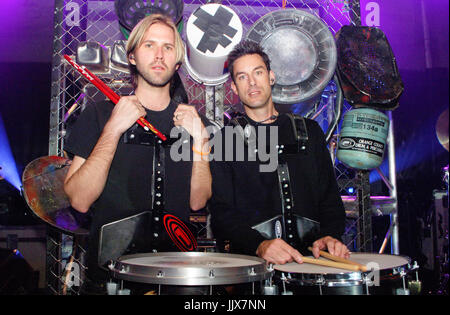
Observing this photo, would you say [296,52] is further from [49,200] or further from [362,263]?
[49,200]

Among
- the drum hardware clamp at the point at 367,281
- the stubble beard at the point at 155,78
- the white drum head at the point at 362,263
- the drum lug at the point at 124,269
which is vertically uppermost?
the stubble beard at the point at 155,78

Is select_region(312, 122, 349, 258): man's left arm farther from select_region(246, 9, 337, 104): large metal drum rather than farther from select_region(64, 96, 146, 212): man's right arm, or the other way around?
select_region(64, 96, 146, 212): man's right arm

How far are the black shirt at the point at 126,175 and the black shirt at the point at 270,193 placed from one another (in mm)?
256

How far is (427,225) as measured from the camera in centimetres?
593

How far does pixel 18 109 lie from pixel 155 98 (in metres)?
4.46

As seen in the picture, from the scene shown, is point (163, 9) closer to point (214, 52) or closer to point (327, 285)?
point (214, 52)

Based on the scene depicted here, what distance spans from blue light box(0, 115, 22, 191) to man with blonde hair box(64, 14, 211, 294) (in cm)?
398

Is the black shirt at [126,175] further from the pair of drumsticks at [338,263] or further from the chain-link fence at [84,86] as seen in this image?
the chain-link fence at [84,86]

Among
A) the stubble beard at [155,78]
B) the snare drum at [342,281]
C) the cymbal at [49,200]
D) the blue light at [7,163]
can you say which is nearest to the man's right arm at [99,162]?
the stubble beard at [155,78]

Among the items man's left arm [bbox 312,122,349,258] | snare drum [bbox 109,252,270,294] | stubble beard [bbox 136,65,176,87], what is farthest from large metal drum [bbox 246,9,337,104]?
snare drum [bbox 109,252,270,294]

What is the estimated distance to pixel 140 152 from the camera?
6.89 feet

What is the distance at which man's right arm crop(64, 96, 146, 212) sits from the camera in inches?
72.7

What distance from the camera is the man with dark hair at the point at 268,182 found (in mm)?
2172
